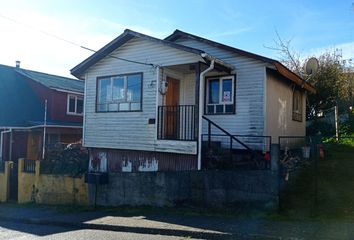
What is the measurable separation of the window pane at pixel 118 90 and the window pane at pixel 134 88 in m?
0.31

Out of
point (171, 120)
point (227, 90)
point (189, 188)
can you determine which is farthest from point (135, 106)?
point (189, 188)

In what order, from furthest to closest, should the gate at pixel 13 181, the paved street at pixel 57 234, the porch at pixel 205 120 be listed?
the gate at pixel 13 181, the porch at pixel 205 120, the paved street at pixel 57 234

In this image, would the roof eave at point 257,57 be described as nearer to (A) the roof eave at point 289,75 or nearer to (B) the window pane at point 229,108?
(A) the roof eave at point 289,75

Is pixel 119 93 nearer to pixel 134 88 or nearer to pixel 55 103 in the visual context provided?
pixel 134 88

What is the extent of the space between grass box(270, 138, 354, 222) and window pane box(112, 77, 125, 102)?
674 cm

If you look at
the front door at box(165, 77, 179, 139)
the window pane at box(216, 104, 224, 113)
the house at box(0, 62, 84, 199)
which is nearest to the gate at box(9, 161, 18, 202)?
the house at box(0, 62, 84, 199)

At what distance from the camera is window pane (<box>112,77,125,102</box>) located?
13.6 metres

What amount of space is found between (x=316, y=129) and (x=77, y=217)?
16.1 meters

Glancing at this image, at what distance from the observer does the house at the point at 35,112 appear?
2172 centimetres

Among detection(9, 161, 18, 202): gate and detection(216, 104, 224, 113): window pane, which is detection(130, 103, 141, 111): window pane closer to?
detection(216, 104, 224, 113): window pane

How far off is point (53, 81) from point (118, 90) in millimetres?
13914

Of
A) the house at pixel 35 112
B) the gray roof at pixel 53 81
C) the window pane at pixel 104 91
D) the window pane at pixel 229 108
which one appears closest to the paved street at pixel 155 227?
the window pane at pixel 104 91

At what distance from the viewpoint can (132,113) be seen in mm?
13219

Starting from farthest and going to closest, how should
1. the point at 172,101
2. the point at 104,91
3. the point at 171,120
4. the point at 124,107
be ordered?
the point at 104,91 < the point at 172,101 < the point at 124,107 < the point at 171,120
